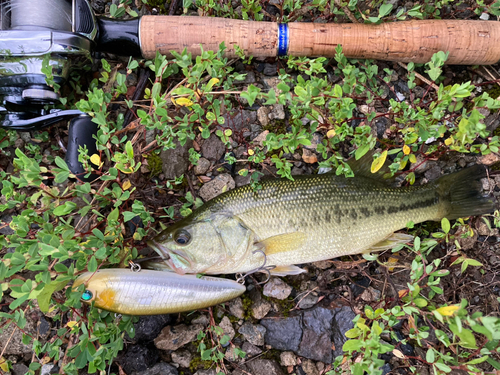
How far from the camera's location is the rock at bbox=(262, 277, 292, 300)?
3568 mm

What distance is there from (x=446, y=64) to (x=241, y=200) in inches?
105

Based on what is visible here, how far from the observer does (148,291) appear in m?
2.95

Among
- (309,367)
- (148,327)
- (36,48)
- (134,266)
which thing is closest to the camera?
(36,48)

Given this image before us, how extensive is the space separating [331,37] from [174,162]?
6.67ft

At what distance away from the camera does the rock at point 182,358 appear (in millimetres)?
3504

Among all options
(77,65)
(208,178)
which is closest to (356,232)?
(208,178)

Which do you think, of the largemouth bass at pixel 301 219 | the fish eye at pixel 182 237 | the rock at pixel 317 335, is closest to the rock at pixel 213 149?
the largemouth bass at pixel 301 219

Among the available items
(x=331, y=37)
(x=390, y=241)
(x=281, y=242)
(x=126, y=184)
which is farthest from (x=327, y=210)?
(x=126, y=184)

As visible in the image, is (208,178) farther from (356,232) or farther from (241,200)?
(356,232)

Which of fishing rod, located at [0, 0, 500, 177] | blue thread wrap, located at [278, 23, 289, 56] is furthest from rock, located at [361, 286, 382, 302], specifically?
blue thread wrap, located at [278, 23, 289, 56]

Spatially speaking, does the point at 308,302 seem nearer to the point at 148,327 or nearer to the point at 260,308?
the point at 260,308

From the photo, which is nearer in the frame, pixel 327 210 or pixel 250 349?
pixel 327 210

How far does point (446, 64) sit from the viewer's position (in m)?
3.67

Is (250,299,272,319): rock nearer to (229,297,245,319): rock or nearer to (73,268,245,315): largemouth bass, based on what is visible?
(229,297,245,319): rock
